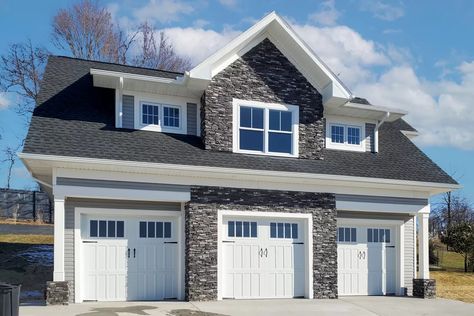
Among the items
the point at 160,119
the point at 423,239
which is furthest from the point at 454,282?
the point at 160,119

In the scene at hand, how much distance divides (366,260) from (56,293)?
9.72m

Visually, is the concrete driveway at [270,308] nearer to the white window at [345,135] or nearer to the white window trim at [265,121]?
the white window trim at [265,121]

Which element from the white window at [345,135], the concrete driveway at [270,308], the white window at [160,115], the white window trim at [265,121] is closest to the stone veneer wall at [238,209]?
the concrete driveway at [270,308]

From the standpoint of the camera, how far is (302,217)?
16266 mm

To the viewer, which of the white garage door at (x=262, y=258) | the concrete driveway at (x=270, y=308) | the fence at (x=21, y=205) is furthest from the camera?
the fence at (x=21, y=205)

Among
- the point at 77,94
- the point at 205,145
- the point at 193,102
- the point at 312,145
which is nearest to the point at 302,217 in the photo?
the point at 312,145

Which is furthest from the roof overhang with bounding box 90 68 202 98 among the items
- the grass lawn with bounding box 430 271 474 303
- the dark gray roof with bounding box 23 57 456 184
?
the grass lawn with bounding box 430 271 474 303

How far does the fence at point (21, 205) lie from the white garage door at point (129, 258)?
67.6 ft

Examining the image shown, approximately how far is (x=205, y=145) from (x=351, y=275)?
6.42 meters

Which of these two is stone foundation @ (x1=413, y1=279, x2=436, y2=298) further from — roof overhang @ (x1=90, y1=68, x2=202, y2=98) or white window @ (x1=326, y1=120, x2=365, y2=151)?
roof overhang @ (x1=90, y1=68, x2=202, y2=98)

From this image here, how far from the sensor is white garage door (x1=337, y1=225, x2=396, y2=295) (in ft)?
57.5

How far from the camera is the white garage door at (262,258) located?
15609 mm

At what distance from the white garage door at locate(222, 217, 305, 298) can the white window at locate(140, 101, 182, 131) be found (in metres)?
3.32

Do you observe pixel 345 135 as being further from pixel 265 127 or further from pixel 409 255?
pixel 409 255
